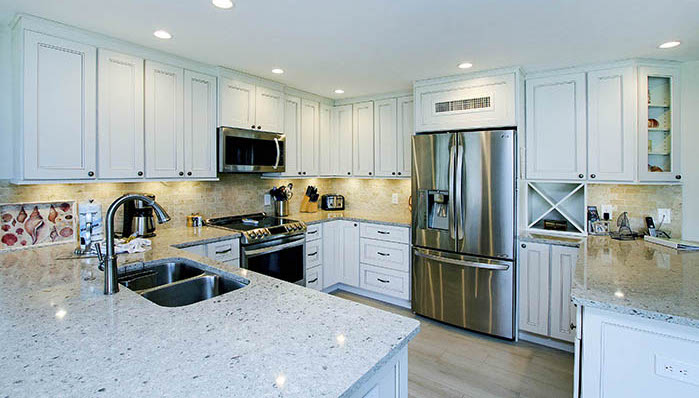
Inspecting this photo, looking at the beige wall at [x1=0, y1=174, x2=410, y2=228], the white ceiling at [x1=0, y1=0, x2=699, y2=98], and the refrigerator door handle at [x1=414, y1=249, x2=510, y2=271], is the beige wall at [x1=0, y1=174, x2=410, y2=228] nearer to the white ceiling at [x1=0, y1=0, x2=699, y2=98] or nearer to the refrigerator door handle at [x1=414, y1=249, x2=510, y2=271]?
the refrigerator door handle at [x1=414, y1=249, x2=510, y2=271]

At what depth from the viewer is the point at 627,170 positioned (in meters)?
2.83

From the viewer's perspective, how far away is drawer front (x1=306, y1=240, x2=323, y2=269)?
373cm

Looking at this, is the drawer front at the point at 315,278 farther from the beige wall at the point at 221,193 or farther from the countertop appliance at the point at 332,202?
the countertop appliance at the point at 332,202

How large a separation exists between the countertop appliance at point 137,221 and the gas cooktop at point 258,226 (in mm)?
612

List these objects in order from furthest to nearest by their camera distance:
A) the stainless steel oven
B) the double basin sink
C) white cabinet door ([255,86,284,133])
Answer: white cabinet door ([255,86,284,133]) < the stainless steel oven < the double basin sink

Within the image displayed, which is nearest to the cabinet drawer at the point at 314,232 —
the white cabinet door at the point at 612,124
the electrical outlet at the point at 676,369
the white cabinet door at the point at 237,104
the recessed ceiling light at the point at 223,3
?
the white cabinet door at the point at 237,104

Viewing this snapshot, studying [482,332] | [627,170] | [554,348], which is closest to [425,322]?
[482,332]

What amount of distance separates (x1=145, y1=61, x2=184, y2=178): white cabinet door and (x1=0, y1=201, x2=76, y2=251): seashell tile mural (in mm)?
633

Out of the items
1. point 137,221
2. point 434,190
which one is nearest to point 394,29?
point 434,190

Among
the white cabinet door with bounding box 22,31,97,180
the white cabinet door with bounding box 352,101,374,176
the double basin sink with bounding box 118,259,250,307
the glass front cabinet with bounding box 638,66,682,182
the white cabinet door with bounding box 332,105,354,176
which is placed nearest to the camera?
the double basin sink with bounding box 118,259,250,307

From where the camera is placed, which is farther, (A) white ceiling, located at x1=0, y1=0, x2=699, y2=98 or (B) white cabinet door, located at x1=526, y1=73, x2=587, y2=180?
(B) white cabinet door, located at x1=526, y1=73, x2=587, y2=180

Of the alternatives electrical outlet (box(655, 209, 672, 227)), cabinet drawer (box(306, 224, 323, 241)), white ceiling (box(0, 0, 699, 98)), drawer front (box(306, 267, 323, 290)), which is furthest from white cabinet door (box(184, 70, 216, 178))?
electrical outlet (box(655, 209, 672, 227))

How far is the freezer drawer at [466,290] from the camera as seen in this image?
3.01 meters

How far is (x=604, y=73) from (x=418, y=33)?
68.4 inches
